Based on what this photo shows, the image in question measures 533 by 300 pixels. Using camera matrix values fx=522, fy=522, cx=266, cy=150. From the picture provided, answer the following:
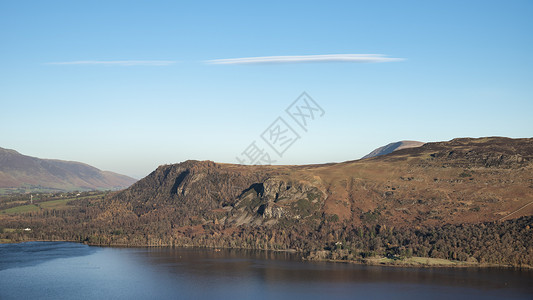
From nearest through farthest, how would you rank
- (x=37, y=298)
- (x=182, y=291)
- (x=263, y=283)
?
(x=37, y=298)
(x=182, y=291)
(x=263, y=283)

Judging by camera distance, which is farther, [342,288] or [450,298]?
[342,288]

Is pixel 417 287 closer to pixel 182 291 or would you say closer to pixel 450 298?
→ pixel 450 298

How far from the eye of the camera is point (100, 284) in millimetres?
195250

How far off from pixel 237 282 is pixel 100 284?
5113 centimetres

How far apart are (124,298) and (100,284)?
1087 inches

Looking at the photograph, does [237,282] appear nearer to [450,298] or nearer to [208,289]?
[208,289]

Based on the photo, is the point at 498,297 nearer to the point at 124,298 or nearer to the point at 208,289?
the point at 208,289

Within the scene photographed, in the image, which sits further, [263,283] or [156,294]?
[263,283]

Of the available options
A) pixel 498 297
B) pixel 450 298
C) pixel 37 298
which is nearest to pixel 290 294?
pixel 450 298

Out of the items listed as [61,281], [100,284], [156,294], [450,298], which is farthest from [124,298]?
[450,298]

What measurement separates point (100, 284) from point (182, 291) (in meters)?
34.5

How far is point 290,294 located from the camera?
17988 centimetres

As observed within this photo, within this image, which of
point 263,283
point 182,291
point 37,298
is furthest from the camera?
point 263,283

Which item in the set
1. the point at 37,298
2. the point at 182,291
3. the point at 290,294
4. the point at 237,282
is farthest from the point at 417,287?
the point at 37,298
